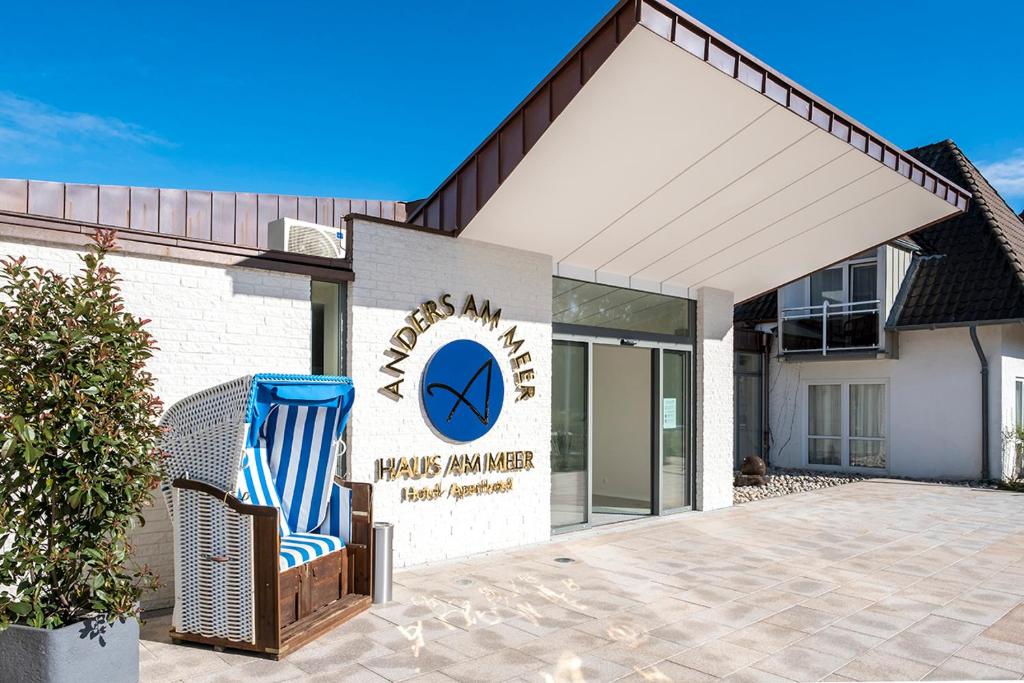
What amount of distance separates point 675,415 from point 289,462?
577cm

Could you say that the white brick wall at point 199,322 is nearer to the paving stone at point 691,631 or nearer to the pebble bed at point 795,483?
the paving stone at point 691,631

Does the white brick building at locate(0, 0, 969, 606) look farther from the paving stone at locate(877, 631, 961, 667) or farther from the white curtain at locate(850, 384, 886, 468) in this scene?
the white curtain at locate(850, 384, 886, 468)

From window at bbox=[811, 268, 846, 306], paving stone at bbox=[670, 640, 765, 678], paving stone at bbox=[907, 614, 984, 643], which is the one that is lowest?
paving stone at bbox=[907, 614, 984, 643]

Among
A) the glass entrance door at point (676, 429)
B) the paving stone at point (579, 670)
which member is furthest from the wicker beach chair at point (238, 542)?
the glass entrance door at point (676, 429)

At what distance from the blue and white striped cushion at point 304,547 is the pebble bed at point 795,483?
728cm

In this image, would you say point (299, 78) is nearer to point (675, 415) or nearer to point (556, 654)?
point (675, 415)

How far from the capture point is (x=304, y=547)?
200 inches

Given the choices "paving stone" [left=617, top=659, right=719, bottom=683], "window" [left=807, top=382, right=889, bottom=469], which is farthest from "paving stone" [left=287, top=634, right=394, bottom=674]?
"window" [left=807, top=382, right=889, bottom=469]

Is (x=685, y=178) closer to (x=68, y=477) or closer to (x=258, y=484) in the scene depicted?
(x=258, y=484)

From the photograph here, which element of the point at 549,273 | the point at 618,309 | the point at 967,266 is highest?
the point at 967,266

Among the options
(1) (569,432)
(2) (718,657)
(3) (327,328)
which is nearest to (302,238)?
(3) (327,328)

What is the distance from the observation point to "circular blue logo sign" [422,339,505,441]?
23.0 ft

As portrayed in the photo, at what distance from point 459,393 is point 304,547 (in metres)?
2.50

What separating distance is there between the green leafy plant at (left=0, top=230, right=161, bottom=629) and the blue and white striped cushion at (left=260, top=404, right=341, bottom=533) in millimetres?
1530
